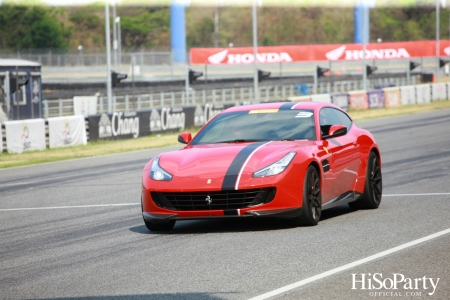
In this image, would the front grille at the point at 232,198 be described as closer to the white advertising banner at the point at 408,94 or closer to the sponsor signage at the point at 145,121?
the sponsor signage at the point at 145,121

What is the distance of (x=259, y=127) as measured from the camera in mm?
10672

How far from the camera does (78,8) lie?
132 metres

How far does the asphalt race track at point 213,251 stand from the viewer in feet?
22.0

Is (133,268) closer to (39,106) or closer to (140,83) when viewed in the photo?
(39,106)

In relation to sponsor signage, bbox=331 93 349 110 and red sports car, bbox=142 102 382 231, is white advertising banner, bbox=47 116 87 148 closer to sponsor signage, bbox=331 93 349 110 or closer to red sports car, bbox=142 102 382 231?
sponsor signage, bbox=331 93 349 110

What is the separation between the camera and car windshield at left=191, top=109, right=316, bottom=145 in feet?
34.5

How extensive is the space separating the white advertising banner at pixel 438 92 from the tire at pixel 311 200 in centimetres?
4234

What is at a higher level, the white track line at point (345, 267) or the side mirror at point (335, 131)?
the side mirror at point (335, 131)

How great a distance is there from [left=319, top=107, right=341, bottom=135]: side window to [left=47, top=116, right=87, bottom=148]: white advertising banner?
16249mm

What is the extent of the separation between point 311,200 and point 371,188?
6.13 feet

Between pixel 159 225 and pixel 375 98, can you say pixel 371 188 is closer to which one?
pixel 159 225

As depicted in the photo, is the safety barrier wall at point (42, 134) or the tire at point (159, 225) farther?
the safety barrier wall at point (42, 134)

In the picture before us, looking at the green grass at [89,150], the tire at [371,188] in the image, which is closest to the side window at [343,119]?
the tire at [371,188]

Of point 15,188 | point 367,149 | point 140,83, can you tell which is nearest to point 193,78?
point 140,83
